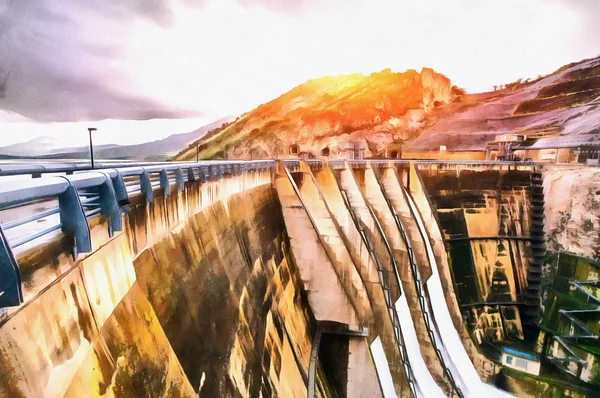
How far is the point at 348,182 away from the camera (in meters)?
11.1

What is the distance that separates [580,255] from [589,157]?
6.98 metres

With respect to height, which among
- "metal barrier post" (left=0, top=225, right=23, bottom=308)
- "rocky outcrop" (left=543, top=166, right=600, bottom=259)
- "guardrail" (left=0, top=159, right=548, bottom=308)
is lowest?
"rocky outcrop" (left=543, top=166, right=600, bottom=259)

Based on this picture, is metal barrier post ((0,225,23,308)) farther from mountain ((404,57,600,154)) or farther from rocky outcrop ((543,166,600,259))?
mountain ((404,57,600,154))

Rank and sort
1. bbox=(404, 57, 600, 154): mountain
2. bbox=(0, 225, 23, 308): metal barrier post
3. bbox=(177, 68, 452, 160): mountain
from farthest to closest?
bbox=(177, 68, 452, 160): mountain, bbox=(404, 57, 600, 154): mountain, bbox=(0, 225, 23, 308): metal barrier post

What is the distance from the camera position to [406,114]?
34.9 metres

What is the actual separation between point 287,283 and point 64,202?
5966mm

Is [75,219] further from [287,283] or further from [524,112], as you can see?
[524,112]

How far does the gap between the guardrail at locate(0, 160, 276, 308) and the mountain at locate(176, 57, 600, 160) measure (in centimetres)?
2487

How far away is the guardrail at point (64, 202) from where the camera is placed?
1.31 m

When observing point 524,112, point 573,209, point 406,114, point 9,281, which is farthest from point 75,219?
point 524,112

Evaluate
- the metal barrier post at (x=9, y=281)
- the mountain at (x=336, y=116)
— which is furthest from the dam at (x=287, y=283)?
the mountain at (x=336, y=116)

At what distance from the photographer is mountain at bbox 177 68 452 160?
3033 centimetres

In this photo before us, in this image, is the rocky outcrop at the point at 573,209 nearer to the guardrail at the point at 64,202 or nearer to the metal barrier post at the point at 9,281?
the guardrail at the point at 64,202

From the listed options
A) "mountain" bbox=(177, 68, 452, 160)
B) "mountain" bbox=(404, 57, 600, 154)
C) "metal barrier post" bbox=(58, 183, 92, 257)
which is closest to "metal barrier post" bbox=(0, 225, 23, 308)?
"metal barrier post" bbox=(58, 183, 92, 257)
